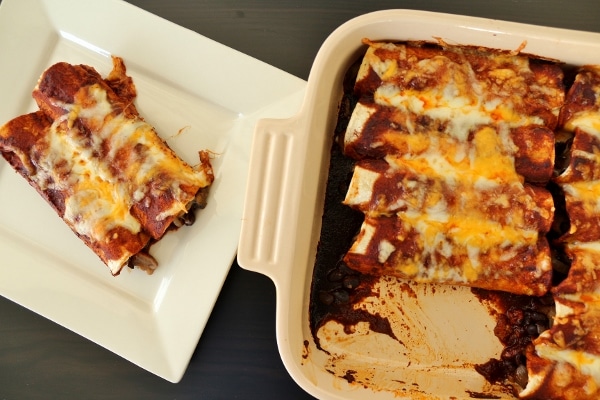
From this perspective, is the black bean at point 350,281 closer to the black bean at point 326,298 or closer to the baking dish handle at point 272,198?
the black bean at point 326,298

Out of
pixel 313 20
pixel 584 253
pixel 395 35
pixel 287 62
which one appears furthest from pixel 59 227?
pixel 584 253

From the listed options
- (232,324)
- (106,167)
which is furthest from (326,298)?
(106,167)

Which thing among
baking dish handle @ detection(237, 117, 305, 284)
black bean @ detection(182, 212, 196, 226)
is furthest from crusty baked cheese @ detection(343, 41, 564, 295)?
black bean @ detection(182, 212, 196, 226)

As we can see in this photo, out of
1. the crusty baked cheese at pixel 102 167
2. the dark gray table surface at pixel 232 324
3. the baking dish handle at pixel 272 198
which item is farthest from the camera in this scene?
the dark gray table surface at pixel 232 324

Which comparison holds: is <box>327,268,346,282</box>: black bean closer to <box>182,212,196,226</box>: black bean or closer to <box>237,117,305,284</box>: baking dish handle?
<box>237,117,305,284</box>: baking dish handle

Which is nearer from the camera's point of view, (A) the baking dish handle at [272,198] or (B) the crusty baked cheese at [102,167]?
(A) the baking dish handle at [272,198]

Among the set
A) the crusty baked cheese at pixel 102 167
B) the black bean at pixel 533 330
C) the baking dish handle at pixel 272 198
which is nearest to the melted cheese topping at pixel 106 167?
the crusty baked cheese at pixel 102 167
